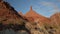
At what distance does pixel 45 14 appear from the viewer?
11.7 meters

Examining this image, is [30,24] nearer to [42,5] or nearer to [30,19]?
[30,19]

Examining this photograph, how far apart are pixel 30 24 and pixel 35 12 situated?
0.67 meters

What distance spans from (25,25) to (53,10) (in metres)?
1.74

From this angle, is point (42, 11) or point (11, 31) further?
point (42, 11)

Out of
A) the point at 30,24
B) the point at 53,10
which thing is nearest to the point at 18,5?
the point at 30,24

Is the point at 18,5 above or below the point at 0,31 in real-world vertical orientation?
above

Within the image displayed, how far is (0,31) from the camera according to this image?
34.7ft

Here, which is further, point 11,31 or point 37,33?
point 37,33

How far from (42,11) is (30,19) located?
81 centimetres

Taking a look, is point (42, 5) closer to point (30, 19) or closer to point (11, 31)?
point (30, 19)

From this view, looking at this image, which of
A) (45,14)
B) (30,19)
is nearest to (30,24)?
(30,19)

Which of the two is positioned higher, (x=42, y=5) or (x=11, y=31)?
(x=42, y=5)

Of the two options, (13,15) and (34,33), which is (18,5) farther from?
(34,33)

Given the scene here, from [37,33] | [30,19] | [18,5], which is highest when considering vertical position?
[18,5]
